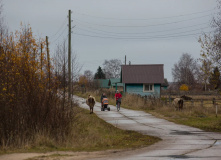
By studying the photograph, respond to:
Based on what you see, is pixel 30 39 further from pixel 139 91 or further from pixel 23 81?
pixel 139 91

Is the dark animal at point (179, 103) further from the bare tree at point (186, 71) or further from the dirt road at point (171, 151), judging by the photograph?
the bare tree at point (186, 71)

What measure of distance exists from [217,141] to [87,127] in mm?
6728

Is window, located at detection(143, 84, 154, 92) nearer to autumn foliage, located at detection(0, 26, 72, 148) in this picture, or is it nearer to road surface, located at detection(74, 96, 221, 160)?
road surface, located at detection(74, 96, 221, 160)

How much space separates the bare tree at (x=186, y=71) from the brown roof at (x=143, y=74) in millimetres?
47414

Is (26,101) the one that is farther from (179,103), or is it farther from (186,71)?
(186,71)

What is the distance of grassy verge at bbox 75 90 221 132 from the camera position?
1950cm

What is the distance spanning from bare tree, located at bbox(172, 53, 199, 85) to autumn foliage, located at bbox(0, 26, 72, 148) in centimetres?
9079

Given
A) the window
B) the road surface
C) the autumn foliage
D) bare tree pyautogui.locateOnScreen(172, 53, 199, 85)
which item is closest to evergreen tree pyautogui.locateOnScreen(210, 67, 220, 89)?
the road surface

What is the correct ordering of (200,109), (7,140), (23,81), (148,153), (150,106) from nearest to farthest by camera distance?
(148,153), (7,140), (23,81), (200,109), (150,106)

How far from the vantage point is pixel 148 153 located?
35.6 feet

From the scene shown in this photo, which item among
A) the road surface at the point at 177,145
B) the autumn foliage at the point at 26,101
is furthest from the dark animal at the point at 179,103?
the autumn foliage at the point at 26,101

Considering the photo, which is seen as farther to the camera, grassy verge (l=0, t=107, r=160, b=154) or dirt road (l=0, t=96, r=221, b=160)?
grassy verge (l=0, t=107, r=160, b=154)

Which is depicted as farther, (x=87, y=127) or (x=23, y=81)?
(x=87, y=127)

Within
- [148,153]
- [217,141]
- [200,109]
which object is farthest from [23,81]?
[200,109]
